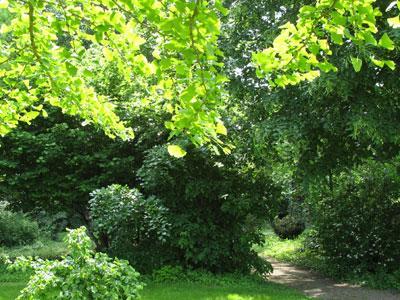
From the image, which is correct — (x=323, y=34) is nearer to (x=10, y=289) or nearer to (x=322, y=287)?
(x=10, y=289)

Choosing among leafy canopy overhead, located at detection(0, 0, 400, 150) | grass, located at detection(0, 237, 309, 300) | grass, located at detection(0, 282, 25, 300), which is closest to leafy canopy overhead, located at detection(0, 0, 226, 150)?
leafy canopy overhead, located at detection(0, 0, 400, 150)

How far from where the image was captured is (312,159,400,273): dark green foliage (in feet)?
33.9

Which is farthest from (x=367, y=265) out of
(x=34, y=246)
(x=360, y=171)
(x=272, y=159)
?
(x=34, y=246)

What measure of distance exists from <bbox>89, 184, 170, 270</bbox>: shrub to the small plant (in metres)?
3.88

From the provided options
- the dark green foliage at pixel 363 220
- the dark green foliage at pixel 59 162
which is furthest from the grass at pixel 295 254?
the dark green foliage at pixel 59 162

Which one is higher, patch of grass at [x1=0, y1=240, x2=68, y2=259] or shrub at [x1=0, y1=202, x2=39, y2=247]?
shrub at [x1=0, y1=202, x2=39, y2=247]

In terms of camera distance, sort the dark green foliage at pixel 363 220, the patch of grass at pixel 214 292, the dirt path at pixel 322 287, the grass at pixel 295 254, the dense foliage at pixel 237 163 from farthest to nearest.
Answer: the grass at pixel 295 254
the dark green foliage at pixel 363 220
the dirt path at pixel 322 287
the dense foliage at pixel 237 163
the patch of grass at pixel 214 292

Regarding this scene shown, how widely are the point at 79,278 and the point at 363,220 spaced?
807 cm

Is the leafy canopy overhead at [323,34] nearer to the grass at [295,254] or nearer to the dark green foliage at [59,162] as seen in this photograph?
the dark green foliage at [59,162]

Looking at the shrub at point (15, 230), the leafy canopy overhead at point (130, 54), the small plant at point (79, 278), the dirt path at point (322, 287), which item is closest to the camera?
the leafy canopy overhead at point (130, 54)

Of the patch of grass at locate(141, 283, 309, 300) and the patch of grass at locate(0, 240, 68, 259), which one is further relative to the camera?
the patch of grass at locate(0, 240, 68, 259)

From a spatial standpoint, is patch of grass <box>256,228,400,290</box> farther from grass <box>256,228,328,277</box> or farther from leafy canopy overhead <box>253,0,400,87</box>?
leafy canopy overhead <box>253,0,400,87</box>

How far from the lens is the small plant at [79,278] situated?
4.30 m

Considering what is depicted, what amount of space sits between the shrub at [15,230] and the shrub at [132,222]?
839cm
